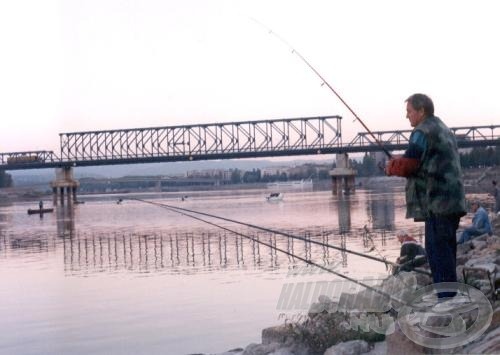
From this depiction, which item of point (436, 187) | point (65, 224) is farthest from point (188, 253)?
point (65, 224)

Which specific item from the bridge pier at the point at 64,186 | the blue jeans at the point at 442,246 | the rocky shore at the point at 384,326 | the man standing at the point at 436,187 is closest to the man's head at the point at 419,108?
the man standing at the point at 436,187

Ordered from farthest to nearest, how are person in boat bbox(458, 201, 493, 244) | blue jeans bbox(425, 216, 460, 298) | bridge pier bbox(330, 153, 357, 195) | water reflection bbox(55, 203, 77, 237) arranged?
bridge pier bbox(330, 153, 357, 195) → water reflection bbox(55, 203, 77, 237) → person in boat bbox(458, 201, 493, 244) → blue jeans bbox(425, 216, 460, 298)

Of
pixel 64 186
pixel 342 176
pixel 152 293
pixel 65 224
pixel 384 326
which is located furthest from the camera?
pixel 64 186

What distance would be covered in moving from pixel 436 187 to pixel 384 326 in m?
1.56

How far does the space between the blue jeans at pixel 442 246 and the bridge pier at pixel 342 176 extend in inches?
4711

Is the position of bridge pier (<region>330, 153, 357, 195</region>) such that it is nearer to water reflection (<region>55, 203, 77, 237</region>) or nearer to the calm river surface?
water reflection (<region>55, 203, 77, 237</region>)

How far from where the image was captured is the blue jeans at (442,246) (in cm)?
684

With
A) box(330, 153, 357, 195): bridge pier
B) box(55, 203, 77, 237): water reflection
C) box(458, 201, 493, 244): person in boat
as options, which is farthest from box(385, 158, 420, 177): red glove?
box(330, 153, 357, 195): bridge pier

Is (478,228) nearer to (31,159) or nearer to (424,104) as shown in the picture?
(424,104)

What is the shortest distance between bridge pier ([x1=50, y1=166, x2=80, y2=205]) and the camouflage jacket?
123687 millimetres

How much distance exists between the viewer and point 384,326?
7.68 metres

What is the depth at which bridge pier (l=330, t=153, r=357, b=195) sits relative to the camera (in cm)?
12781

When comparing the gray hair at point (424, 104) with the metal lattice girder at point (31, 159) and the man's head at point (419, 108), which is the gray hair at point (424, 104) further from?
the metal lattice girder at point (31, 159)

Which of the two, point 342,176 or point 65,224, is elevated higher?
point 342,176
